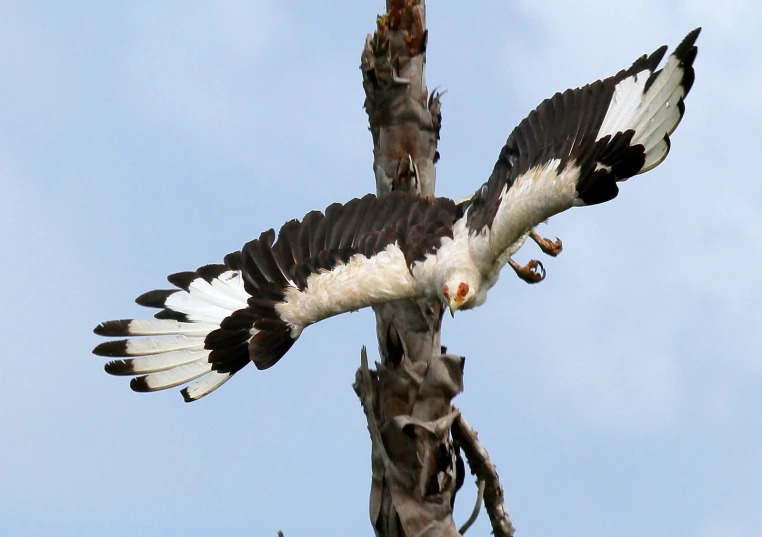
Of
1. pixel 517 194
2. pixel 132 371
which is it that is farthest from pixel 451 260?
pixel 132 371

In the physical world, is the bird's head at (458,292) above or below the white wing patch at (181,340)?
below

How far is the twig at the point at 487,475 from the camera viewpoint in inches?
263

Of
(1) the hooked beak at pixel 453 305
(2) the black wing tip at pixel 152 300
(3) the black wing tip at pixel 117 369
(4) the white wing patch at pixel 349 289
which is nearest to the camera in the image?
(1) the hooked beak at pixel 453 305

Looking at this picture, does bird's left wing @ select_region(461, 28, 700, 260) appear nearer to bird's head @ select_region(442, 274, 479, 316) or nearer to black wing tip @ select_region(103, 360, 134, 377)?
bird's head @ select_region(442, 274, 479, 316)

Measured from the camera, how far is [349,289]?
7.05 m

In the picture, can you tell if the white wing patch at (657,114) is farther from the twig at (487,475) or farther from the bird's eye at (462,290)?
the twig at (487,475)

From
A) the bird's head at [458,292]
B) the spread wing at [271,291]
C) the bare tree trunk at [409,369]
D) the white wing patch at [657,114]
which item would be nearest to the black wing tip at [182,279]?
the spread wing at [271,291]

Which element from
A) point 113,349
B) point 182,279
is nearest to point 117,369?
point 113,349

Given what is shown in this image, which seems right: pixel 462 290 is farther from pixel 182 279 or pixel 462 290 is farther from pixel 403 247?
pixel 182 279

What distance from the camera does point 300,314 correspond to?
717cm

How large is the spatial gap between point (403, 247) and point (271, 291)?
955mm

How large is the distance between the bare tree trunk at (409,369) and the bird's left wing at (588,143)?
1.96 feet

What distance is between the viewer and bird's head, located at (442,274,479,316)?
22.4 ft

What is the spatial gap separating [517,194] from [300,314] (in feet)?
5.33
